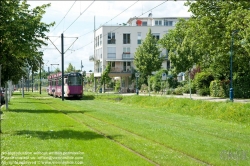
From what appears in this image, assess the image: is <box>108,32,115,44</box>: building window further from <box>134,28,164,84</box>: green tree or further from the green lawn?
the green lawn

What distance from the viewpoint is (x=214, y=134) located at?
1634cm

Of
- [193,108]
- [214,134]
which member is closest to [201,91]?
[193,108]

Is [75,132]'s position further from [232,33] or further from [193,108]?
[232,33]

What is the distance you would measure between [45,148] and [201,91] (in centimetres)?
3984

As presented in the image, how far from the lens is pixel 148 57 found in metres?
64.6

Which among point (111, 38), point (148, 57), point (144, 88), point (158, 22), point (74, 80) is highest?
point (158, 22)

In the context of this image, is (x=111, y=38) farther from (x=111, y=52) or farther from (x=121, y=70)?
(x=121, y=70)

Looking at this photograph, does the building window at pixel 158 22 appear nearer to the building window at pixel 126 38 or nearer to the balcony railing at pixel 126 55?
the building window at pixel 126 38

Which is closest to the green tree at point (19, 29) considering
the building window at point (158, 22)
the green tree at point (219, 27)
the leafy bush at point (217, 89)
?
the green tree at point (219, 27)

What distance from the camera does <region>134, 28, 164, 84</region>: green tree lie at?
65.1 meters

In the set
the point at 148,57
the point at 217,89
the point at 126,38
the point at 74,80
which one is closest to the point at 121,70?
the point at 126,38

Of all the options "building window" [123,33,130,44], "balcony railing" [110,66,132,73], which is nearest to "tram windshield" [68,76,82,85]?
"balcony railing" [110,66,132,73]

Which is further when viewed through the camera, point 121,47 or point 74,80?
point 121,47

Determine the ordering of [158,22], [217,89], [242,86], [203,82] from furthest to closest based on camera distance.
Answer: [158,22] → [203,82] → [217,89] → [242,86]
